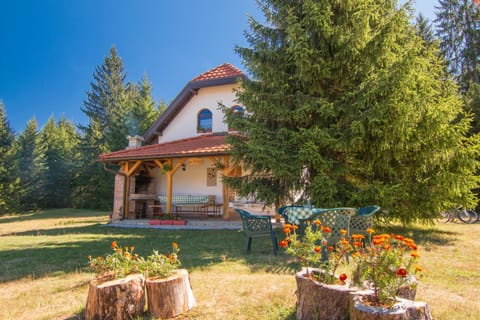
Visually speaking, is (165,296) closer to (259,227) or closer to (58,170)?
(259,227)

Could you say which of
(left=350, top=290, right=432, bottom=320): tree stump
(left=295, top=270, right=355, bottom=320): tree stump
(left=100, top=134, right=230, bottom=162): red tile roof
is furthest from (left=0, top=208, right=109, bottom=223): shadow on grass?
(left=350, top=290, right=432, bottom=320): tree stump

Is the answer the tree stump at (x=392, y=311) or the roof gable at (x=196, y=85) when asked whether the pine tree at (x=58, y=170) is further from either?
the tree stump at (x=392, y=311)

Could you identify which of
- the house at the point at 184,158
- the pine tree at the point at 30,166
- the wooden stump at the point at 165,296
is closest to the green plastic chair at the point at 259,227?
the wooden stump at the point at 165,296

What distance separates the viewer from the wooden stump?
276 centimetres

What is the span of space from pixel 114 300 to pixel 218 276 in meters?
1.77

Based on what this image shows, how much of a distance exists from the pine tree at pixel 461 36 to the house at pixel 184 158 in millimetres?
18603

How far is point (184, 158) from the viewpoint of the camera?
35.3 ft

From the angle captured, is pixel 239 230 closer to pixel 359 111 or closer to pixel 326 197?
pixel 326 197

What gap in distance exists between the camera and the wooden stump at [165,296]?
276cm

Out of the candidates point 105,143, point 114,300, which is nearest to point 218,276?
point 114,300

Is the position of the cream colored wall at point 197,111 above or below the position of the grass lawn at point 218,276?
above

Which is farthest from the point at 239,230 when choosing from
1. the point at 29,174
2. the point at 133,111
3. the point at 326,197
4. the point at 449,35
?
the point at 449,35

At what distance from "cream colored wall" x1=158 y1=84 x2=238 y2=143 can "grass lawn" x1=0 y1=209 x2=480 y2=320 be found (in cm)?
700

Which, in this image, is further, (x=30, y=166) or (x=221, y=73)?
(x=30, y=166)
